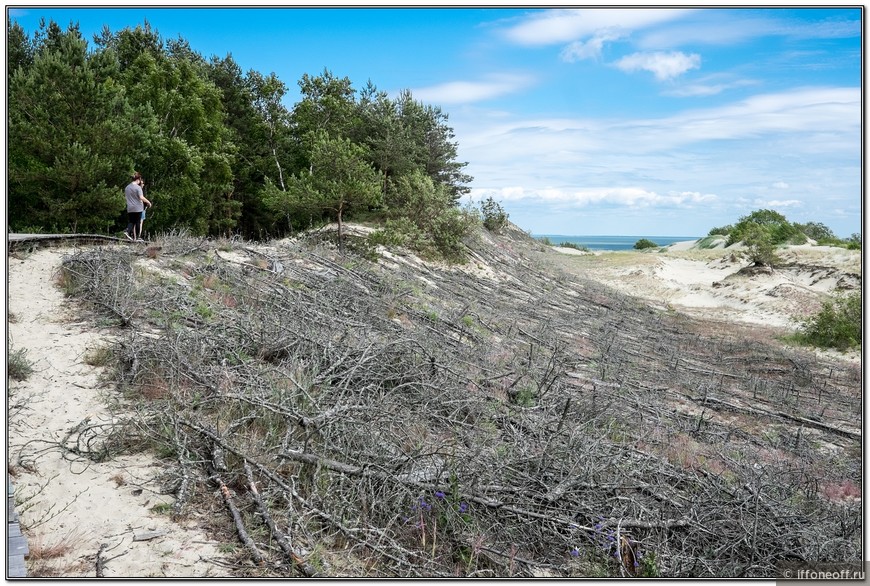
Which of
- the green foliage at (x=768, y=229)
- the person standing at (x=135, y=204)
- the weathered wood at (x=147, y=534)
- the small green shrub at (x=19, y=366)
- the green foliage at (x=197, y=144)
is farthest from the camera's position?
the green foliage at (x=768, y=229)

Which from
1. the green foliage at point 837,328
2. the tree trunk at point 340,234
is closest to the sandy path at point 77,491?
the tree trunk at point 340,234

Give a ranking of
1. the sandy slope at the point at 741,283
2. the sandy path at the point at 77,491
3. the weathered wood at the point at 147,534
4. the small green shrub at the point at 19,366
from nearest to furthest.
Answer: the sandy path at the point at 77,491 < the weathered wood at the point at 147,534 < the small green shrub at the point at 19,366 < the sandy slope at the point at 741,283

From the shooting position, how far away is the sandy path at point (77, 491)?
342cm

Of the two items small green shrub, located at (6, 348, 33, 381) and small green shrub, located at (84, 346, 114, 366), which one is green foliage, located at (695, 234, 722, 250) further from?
small green shrub, located at (6, 348, 33, 381)

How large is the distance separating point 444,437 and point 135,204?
29.0 ft

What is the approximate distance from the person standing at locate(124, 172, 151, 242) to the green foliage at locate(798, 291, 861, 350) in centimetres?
1632

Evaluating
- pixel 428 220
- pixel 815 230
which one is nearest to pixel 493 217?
pixel 428 220

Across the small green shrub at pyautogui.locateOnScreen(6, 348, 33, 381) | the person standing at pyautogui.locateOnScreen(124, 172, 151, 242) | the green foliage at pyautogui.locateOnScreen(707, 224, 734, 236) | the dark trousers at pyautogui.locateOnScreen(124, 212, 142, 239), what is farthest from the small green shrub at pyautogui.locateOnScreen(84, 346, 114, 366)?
the green foliage at pyautogui.locateOnScreen(707, 224, 734, 236)

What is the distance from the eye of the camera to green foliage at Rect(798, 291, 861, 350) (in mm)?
14844

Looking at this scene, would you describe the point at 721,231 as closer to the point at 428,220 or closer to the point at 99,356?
the point at 428,220

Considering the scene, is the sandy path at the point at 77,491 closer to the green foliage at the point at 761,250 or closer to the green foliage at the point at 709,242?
the green foliage at the point at 761,250

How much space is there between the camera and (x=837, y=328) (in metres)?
15.1

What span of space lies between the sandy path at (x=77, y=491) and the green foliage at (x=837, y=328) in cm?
1613

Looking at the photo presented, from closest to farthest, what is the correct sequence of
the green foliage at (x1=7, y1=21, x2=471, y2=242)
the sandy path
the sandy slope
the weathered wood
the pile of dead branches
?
the sandy path, the weathered wood, the pile of dead branches, the green foliage at (x1=7, y1=21, x2=471, y2=242), the sandy slope
